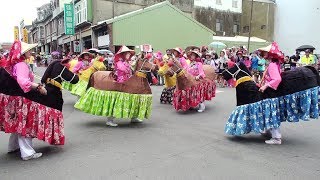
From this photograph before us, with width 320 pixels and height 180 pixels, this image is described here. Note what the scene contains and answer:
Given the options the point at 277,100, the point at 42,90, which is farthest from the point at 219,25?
the point at 42,90

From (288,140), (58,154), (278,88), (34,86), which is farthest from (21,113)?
(288,140)

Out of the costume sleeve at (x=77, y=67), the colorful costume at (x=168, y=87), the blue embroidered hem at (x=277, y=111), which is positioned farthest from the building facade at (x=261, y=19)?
the blue embroidered hem at (x=277, y=111)

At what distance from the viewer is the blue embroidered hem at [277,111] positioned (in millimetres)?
5980

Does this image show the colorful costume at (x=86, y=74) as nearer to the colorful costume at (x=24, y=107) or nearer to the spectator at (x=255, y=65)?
the colorful costume at (x=24, y=107)

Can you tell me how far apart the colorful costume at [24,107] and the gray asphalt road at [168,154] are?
368mm

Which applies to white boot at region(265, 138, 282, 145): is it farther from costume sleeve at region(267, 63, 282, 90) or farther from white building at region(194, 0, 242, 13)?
white building at region(194, 0, 242, 13)

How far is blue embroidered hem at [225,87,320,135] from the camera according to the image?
598 cm

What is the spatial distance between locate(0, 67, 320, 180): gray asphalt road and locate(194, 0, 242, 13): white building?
31367 mm

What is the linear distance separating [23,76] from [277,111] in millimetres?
4123

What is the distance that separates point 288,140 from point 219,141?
129 centimetres

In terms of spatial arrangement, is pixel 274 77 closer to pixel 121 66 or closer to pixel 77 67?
pixel 121 66

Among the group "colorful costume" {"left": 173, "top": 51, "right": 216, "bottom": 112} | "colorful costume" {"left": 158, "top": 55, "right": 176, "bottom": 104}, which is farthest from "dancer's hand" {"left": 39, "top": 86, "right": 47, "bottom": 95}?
"colorful costume" {"left": 158, "top": 55, "right": 176, "bottom": 104}

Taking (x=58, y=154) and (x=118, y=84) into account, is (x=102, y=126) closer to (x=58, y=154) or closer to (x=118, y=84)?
(x=118, y=84)

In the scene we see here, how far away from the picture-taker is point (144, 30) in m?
27.8
